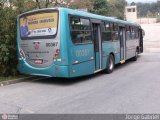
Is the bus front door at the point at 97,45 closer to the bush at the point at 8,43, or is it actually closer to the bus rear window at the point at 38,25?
the bus rear window at the point at 38,25

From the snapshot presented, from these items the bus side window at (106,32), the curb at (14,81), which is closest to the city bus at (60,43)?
the bus side window at (106,32)

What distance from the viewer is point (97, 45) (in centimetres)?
1170

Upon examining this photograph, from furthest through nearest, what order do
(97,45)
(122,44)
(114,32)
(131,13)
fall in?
1. (131,13)
2. (122,44)
3. (114,32)
4. (97,45)

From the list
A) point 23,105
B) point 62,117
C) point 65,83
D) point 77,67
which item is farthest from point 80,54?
point 62,117

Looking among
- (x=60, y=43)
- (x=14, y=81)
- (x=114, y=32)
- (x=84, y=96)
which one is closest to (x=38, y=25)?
(x=60, y=43)

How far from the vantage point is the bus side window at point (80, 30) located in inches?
389

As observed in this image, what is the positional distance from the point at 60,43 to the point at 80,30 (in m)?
1.23

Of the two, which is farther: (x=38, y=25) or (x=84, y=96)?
(x=38, y=25)

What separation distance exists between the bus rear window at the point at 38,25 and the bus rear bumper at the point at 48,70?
1103 mm

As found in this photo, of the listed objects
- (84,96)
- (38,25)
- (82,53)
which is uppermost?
(38,25)

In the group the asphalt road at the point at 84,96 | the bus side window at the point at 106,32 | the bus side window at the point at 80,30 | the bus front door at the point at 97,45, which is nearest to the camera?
the asphalt road at the point at 84,96

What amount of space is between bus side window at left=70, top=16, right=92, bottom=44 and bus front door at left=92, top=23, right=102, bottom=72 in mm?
617

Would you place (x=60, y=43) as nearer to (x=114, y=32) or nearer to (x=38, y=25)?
(x=38, y=25)

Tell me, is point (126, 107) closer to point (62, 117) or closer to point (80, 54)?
point (62, 117)
